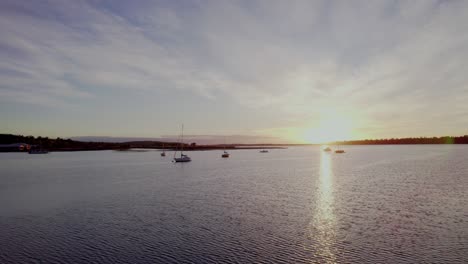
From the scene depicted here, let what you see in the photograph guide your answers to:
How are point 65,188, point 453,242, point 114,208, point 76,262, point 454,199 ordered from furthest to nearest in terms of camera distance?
point 65,188
point 454,199
point 114,208
point 453,242
point 76,262

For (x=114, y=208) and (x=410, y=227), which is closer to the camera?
(x=410, y=227)

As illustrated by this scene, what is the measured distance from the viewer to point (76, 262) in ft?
53.8

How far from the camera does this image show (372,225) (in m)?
23.6

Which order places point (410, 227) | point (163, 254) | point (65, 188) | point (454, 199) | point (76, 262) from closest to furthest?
point (76, 262) < point (163, 254) < point (410, 227) < point (454, 199) < point (65, 188)

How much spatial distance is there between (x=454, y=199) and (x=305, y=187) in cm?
1843

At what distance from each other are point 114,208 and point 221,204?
1054 centimetres

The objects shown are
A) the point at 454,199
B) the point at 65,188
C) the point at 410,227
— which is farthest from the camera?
the point at 65,188

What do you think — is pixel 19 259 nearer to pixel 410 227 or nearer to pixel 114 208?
pixel 114 208

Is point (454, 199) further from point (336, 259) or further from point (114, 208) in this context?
point (114, 208)

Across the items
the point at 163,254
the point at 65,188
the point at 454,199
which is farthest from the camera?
the point at 65,188

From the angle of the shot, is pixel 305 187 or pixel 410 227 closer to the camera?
pixel 410 227

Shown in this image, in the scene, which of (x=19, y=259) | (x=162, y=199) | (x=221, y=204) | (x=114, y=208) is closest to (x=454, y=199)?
(x=221, y=204)

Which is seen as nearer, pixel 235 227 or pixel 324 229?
pixel 324 229

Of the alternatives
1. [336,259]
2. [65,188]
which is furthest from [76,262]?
[65,188]
